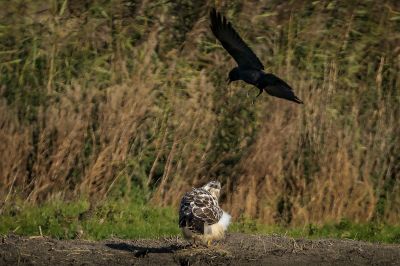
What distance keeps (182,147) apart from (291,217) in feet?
5.03

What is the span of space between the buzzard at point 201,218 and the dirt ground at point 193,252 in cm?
12

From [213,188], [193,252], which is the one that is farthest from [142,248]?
[213,188]

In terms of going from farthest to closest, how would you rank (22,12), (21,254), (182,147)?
(22,12), (182,147), (21,254)

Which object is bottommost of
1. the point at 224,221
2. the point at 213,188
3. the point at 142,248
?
the point at 142,248

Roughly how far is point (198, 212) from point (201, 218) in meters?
0.06

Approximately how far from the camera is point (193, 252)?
8.67 meters

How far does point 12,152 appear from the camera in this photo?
11.2 meters

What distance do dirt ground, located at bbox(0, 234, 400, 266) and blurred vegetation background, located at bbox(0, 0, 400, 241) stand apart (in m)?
1.20

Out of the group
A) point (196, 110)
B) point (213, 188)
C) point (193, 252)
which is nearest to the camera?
point (193, 252)

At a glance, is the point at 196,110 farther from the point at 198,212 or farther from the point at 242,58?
the point at 198,212

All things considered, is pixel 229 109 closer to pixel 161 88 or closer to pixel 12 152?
pixel 161 88

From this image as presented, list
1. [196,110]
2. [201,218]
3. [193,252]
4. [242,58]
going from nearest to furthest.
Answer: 1. [201,218]
2. [193,252]
3. [242,58]
4. [196,110]

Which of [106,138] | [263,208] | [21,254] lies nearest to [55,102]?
[106,138]

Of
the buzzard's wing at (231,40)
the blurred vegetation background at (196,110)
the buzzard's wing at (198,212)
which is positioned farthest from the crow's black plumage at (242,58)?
Result: the buzzard's wing at (198,212)
